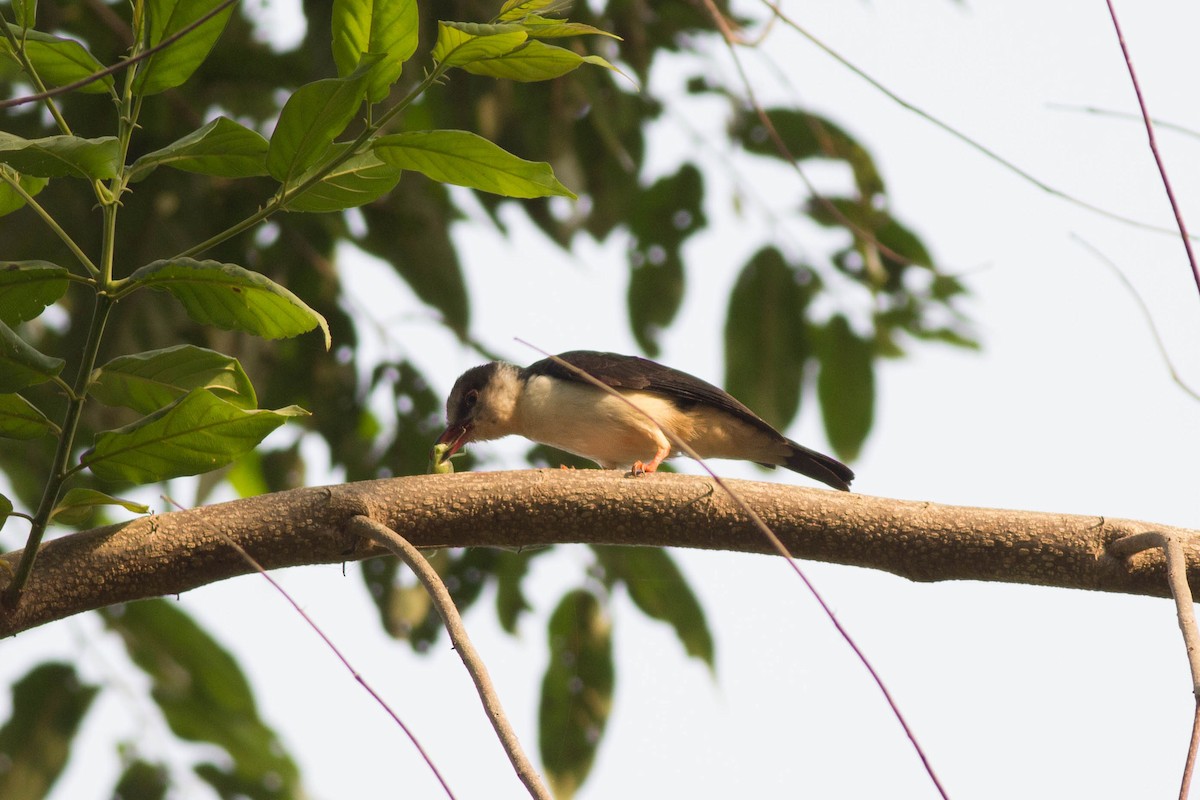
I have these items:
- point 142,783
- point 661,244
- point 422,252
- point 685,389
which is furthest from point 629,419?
point 142,783

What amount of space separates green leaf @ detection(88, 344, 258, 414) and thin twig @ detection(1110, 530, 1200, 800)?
4.76 feet

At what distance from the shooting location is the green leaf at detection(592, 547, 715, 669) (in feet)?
13.3

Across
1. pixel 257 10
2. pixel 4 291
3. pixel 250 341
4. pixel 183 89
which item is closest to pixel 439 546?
pixel 4 291

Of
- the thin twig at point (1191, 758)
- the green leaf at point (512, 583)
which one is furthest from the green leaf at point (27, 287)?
the green leaf at point (512, 583)

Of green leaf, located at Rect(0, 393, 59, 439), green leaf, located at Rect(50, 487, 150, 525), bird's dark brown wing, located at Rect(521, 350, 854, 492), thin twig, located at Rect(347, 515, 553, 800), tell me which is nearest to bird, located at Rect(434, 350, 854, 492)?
bird's dark brown wing, located at Rect(521, 350, 854, 492)

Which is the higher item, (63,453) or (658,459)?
(658,459)

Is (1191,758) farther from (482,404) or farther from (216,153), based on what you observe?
(482,404)

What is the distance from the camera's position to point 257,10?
15.7 feet

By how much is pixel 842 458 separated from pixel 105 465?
A: 9.02 ft

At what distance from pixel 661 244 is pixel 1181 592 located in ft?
9.76

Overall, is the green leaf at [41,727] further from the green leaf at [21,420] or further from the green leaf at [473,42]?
the green leaf at [473,42]

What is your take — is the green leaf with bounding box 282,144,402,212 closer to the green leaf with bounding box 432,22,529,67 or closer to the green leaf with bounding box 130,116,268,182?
the green leaf with bounding box 130,116,268,182

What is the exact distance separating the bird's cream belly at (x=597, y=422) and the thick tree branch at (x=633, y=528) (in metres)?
2.06

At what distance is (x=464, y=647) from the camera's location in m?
1.70
